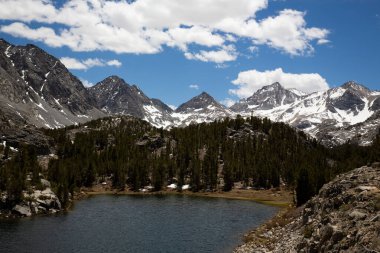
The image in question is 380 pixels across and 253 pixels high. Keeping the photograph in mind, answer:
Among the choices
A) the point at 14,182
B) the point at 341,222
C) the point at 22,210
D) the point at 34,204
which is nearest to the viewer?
the point at 341,222

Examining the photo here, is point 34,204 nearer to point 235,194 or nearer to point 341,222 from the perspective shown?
point 341,222

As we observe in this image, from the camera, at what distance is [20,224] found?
97.6 m

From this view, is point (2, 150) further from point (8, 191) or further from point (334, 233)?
point (334, 233)

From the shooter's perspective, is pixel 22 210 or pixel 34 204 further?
pixel 34 204

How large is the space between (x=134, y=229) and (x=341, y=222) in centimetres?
5790

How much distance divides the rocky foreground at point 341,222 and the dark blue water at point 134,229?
13.3 m

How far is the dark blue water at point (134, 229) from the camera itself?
78.0m

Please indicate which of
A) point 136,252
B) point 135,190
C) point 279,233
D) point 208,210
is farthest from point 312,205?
point 135,190

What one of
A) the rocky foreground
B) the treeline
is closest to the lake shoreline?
the treeline

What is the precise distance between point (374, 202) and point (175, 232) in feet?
174

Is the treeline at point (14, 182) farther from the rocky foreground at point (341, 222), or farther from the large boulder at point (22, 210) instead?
the rocky foreground at point (341, 222)

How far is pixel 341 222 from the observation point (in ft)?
156

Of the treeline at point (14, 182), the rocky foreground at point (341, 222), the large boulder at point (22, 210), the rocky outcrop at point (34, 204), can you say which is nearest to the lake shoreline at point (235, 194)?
the treeline at point (14, 182)

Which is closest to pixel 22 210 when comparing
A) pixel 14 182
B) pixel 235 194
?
pixel 14 182
